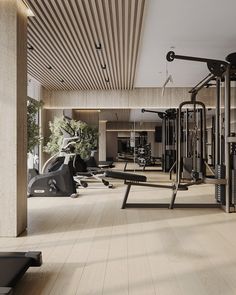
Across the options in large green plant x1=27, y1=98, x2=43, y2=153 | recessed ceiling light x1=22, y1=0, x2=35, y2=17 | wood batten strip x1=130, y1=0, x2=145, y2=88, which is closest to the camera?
recessed ceiling light x1=22, y1=0, x2=35, y2=17

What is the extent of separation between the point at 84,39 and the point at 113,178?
2.34 meters

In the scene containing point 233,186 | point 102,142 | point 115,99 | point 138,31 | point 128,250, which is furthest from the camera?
point 102,142

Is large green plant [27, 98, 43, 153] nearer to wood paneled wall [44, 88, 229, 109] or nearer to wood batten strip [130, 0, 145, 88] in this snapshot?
wood batten strip [130, 0, 145, 88]

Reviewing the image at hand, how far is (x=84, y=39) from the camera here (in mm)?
5484

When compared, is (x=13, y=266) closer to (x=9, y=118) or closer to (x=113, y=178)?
(x=9, y=118)

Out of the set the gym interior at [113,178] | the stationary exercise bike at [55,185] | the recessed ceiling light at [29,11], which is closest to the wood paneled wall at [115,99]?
the gym interior at [113,178]

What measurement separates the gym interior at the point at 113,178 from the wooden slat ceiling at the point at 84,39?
0.07ft

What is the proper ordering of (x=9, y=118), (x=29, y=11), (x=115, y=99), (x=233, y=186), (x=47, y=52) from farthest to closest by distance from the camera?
(x=115, y=99)
(x=47, y=52)
(x=233, y=186)
(x=29, y=11)
(x=9, y=118)

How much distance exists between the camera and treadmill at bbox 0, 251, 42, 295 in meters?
1.93

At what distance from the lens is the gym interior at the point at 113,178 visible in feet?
8.09

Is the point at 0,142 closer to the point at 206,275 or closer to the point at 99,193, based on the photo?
the point at 206,275

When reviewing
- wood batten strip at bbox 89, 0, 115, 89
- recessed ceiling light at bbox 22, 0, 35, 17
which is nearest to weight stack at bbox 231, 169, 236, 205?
wood batten strip at bbox 89, 0, 115, 89

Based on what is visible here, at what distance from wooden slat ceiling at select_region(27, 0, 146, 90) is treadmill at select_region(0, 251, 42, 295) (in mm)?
3091

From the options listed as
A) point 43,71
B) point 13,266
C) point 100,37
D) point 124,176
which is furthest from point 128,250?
point 43,71
